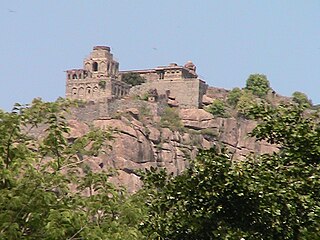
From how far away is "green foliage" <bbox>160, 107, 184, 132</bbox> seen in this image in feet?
250

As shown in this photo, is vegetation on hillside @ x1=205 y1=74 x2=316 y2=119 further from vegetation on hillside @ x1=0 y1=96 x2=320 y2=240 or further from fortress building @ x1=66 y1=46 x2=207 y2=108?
vegetation on hillside @ x1=0 y1=96 x2=320 y2=240

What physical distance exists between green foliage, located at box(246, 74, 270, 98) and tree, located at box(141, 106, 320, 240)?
7530cm

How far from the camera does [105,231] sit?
42.4 ft

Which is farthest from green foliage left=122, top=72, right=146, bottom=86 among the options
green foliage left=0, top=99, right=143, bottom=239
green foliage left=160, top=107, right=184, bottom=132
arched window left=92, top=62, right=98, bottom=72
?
green foliage left=0, top=99, right=143, bottom=239

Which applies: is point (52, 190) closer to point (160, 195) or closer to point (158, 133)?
point (160, 195)

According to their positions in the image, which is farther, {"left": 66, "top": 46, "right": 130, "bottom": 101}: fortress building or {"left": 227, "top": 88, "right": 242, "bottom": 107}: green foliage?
{"left": 227, "top": 88, "right": 242, "bottom": 107}: green foliage

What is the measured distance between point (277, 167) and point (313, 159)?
50 centimetres

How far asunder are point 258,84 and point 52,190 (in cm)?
7962

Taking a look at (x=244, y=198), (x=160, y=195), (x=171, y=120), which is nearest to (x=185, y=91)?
(x=171, y=120)

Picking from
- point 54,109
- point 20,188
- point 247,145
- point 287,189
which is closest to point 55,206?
point 20,188

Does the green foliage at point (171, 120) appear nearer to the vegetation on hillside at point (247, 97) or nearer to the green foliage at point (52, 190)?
the vegetation on hillside at point (247, 97)

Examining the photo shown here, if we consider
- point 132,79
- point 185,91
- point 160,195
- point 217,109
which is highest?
point 132,79

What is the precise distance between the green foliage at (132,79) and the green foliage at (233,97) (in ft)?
Result: 22.8

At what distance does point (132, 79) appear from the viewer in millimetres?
87562
